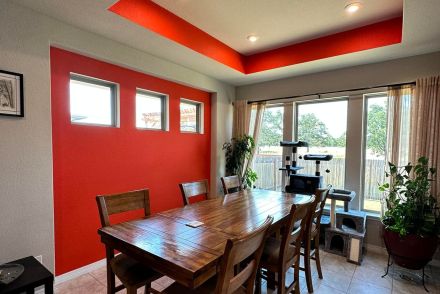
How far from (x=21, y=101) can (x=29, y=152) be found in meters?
0.43

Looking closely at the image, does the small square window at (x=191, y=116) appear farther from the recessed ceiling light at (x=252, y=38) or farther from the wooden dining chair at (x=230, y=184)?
the recessed ceiling light at (x=252, y=38)

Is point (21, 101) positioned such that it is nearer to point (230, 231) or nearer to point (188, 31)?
point (188, 31)

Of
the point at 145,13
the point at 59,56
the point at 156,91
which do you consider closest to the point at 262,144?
the point at 156,91

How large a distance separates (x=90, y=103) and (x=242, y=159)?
247 centimetres

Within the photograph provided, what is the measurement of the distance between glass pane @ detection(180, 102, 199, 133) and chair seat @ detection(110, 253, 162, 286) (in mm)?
2214

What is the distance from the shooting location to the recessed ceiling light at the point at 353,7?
2.19 meters

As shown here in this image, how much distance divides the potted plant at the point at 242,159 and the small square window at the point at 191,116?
0.63 meters

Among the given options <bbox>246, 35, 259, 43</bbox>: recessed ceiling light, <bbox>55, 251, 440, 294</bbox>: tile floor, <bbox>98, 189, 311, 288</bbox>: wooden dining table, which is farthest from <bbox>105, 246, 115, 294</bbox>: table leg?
Result: <bbox>246, 35, 259, 43</bbox>: recessed ceiling light

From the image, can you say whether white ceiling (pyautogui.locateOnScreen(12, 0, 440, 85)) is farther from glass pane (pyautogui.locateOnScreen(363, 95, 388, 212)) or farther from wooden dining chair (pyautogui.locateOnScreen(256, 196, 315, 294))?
wooden dining chair (pyautogui.locateOnScreen(256, 196, 315, 294))

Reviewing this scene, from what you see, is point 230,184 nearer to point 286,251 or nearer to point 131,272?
point 286,251

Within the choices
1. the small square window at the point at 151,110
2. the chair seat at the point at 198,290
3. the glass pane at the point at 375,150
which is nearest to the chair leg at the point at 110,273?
the chair seat at the point at 198,290

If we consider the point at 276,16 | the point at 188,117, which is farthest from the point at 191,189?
the point at 276,16

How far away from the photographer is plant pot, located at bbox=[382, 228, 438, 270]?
223 cm

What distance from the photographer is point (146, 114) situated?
305 cm
